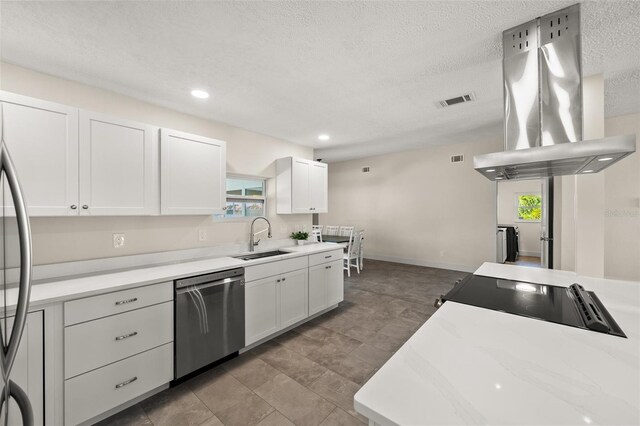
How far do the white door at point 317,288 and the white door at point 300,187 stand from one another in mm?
943

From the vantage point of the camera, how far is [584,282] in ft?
5.99

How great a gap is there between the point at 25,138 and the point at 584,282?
157 inches

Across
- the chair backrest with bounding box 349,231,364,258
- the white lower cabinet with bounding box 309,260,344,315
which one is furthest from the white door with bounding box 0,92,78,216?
the chair backrest with bounding box 349,231,364,258

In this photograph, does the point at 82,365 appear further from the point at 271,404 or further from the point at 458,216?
the point at 458,216

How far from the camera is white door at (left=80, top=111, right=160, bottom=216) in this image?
2000 mm

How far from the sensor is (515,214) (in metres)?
7.64

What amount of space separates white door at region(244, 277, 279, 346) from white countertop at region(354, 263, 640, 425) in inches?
73.3

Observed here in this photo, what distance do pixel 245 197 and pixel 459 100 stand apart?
287cm

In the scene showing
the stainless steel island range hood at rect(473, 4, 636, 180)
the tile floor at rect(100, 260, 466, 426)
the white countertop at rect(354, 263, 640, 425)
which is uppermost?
the stainless steel island range hood at rect(473, 4, 636, 180)

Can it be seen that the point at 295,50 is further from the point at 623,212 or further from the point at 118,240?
the point at 623,212

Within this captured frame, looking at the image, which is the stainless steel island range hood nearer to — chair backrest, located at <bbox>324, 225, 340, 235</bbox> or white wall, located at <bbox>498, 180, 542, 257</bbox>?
chair backrest, located at <bbox>324, 225, 340, 235</bbox>

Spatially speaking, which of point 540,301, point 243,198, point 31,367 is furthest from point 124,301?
point 540,301

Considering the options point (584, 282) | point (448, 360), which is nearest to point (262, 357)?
point (448, 360)

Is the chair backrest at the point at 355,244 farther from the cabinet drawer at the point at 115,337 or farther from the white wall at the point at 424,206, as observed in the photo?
the cabinet drawer at the point at 115,337
